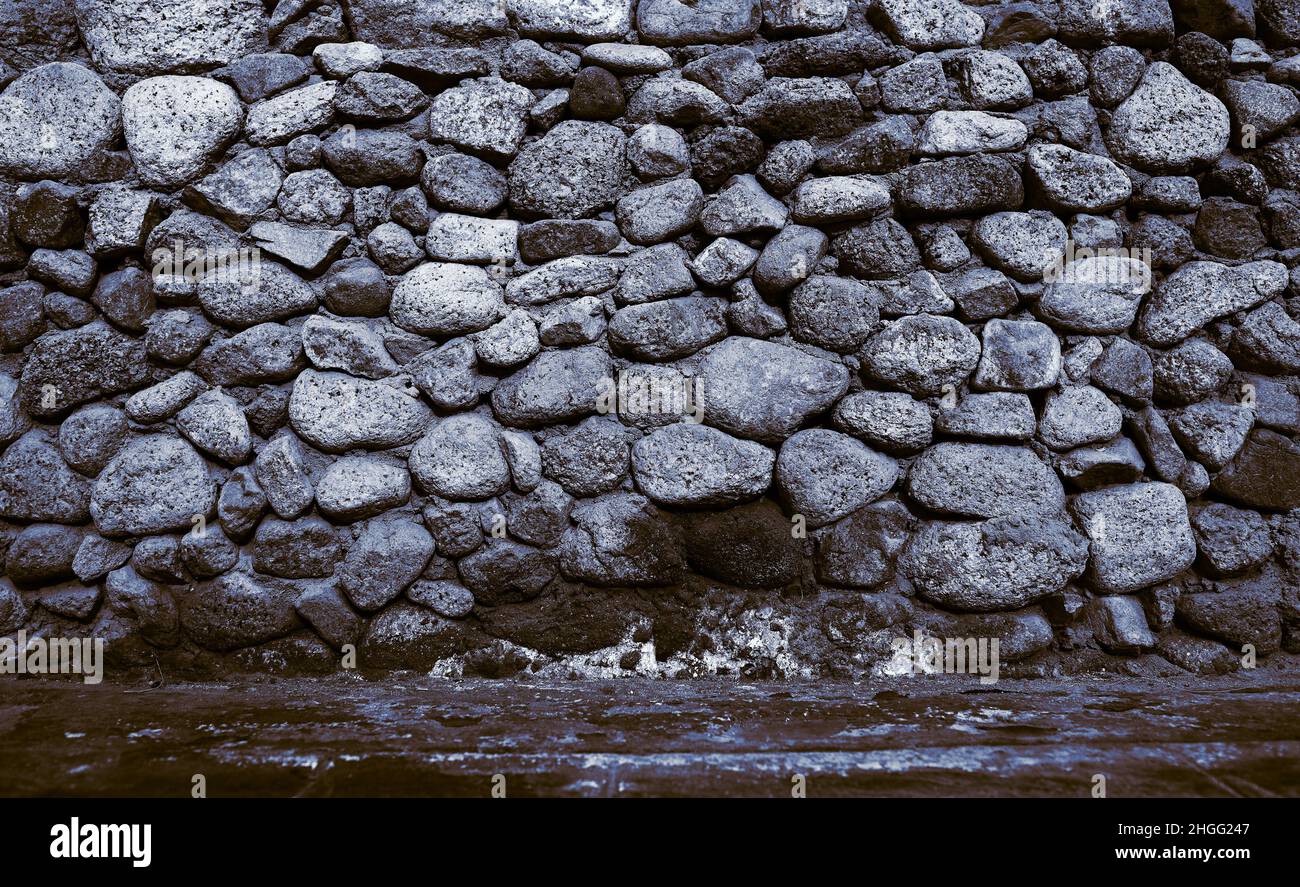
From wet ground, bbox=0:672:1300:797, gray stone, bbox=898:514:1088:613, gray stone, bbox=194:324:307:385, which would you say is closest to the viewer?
wet ground, bbox=0:672:1300:797

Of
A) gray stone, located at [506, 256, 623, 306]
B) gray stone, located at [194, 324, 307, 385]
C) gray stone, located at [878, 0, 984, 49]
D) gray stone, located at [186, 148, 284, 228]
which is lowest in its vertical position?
gray stone, located at [194, 324, 307, 385]

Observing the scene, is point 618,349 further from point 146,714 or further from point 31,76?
point 31,76

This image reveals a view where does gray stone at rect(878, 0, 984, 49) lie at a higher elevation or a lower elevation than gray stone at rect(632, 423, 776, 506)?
higher

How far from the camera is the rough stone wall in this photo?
7.86 ft

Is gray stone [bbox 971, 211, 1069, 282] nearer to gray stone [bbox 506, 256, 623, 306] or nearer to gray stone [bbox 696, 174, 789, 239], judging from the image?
gray stone [bbox 696, 174, 789, 239]

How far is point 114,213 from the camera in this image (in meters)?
2.51

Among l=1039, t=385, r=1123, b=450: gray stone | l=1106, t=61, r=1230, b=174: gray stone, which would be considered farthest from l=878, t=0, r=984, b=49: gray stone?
l=1039, t=385, r=1123, b=450: gray stone

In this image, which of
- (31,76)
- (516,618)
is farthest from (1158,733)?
(31,76)

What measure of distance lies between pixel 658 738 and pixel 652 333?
122 cm

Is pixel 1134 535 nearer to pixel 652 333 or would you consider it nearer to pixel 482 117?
pixel 652 333

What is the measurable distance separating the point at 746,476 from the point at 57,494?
2.20 meters

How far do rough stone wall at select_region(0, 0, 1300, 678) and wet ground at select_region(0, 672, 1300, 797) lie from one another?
0.22m

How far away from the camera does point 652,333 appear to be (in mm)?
2432
